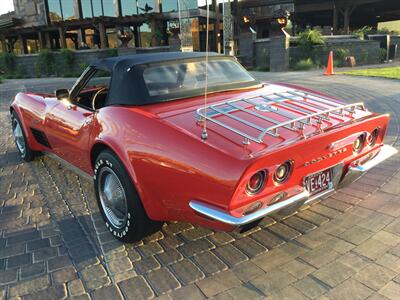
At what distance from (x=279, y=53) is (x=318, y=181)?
13.4 m

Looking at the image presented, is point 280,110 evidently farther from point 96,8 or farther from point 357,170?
point 96,8

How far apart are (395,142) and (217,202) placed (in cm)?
377

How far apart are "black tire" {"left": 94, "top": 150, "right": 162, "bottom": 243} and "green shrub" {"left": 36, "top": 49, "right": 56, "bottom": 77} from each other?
19.4m

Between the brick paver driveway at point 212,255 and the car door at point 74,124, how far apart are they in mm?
535

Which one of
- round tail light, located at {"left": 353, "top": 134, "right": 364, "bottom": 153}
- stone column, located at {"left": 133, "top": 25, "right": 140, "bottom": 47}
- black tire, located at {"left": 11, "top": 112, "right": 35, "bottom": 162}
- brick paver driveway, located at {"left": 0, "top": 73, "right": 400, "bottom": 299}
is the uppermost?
stone column, located at {"left": 133, "top": 25, "right": 140, "bottom": 47}

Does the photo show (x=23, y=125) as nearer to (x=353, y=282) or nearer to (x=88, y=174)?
(x=88, y=174)

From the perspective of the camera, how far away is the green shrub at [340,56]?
1545 centimetres

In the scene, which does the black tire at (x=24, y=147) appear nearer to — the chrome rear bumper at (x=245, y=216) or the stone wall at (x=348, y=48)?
the chrome rear bumper at (x=245, y=216)

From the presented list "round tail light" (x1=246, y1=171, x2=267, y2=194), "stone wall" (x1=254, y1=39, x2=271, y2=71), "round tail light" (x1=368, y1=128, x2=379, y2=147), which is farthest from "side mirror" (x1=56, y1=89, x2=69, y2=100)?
"stone wall" (x1=254, y1=39, x2=271, y2=71)

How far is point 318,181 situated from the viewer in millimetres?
2734

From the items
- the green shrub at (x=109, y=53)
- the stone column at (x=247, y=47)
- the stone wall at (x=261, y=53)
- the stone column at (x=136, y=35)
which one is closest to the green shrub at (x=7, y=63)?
the green shrub at (x=109, y=53)

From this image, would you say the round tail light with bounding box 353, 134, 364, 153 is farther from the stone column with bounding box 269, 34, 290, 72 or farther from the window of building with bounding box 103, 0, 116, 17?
the window of building with bounding box 103, 0, 116, 17

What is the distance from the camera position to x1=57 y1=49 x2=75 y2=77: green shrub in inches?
782

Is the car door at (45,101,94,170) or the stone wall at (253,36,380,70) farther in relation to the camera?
the stone wall at (253,36,380,70)
